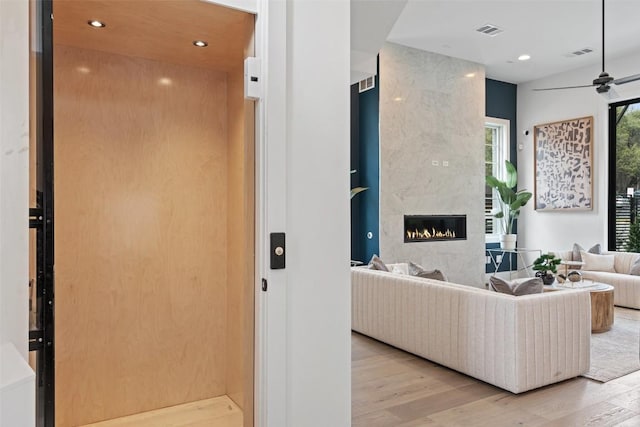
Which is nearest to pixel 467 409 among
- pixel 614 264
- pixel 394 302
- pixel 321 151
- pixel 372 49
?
pixel 394 302

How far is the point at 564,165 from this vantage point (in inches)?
303

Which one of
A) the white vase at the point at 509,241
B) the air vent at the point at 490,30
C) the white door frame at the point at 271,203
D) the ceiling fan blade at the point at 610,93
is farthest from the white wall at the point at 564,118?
the white door frame at the point at 271,203

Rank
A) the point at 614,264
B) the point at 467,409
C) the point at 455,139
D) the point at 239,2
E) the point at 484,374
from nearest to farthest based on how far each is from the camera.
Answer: the point at 239,2
the point at 467,409
the point at 484,374
the point at 614,264
the point at 455,139

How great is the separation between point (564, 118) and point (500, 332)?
19.4 ft

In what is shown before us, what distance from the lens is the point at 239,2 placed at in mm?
1656

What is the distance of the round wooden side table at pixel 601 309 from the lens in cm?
455

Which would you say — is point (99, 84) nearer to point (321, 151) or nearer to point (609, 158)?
point (321, 151)

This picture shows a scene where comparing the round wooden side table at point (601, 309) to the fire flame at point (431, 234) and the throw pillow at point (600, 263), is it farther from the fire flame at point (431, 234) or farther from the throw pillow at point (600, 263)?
the fire flame at point (431, 234)

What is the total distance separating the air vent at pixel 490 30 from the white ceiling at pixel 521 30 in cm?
8

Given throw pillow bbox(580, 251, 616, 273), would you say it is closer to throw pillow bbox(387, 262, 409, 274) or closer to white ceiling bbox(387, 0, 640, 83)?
white ceiling bbox(387, 0, 640, 83)

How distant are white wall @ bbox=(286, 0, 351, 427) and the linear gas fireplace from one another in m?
4.85

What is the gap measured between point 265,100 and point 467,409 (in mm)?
2290

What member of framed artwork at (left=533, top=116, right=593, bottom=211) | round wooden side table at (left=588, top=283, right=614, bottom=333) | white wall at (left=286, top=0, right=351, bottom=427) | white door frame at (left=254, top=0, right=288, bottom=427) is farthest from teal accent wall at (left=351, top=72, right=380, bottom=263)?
white door frame at (left=254, top=0, right=288, bottom=427)
